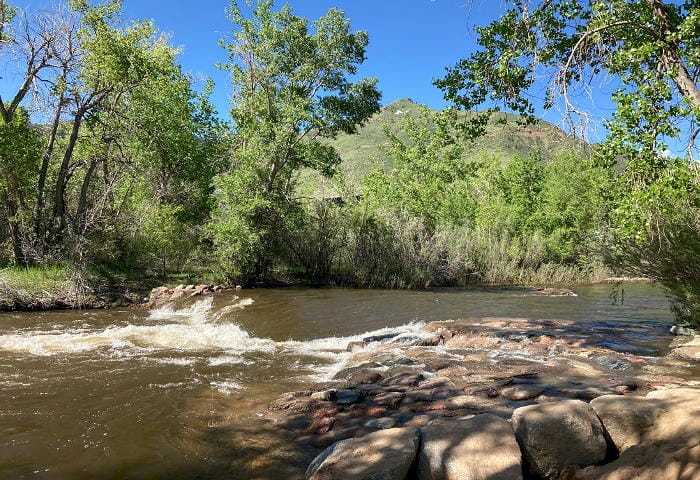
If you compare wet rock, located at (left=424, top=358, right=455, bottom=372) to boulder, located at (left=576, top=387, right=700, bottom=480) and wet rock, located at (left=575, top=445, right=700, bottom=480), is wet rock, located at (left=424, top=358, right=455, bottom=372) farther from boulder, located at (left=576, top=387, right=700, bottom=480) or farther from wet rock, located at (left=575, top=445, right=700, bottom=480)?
wet rock, located at (left=575, top=445, right=700, bottom=480)

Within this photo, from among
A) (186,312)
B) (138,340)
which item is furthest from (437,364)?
(186,312)

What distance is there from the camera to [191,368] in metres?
8.43

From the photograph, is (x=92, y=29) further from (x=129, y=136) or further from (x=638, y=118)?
(x=638, y=118)

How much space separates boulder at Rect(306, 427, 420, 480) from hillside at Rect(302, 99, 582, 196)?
511 cm

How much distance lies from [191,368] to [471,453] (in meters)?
5.82

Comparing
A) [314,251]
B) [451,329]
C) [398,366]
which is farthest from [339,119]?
[398,366]

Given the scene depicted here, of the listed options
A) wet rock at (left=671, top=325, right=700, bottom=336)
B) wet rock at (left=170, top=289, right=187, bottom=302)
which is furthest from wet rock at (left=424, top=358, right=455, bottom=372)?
wet rock at (left=170, top=289, right=187, bottom=302)

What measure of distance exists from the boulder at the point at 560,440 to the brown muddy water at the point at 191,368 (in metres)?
2.12

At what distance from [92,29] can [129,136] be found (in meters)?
4.07

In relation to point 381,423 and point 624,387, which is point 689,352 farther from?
point 381,423

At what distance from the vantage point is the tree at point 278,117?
738 inches

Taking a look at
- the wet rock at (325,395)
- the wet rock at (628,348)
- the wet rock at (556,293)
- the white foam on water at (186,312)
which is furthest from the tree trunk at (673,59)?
the wet rock at (556,293)

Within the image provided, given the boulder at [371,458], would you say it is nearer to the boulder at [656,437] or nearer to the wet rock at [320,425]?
the wet rock at [320,425]

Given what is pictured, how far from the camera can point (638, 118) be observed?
20.7ft
